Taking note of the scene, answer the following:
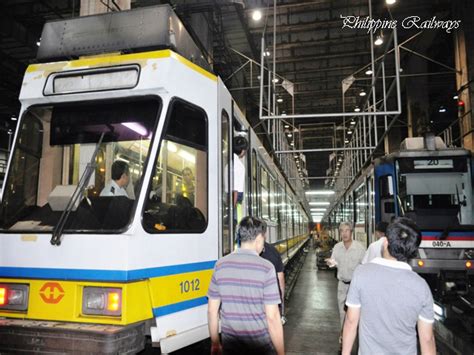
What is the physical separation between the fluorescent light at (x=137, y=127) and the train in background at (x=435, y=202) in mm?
5644

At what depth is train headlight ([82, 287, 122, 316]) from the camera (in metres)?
2.76

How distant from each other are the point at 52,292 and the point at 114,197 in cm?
84

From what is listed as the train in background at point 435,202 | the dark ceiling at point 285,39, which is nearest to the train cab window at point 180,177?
the train in background at point 435,202

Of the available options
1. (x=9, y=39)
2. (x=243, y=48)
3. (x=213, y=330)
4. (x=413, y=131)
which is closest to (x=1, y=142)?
(x=9, y=39)

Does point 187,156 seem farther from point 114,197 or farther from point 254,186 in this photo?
point 254,186

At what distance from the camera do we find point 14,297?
9.96 ft

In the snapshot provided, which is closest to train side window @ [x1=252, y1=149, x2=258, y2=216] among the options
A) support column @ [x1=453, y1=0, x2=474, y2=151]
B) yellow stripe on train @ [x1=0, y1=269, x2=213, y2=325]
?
yellow stripe on train @ [x1=0, y1=269, x2=213, y2=325]

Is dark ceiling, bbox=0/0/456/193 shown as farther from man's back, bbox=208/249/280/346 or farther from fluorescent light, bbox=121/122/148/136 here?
man's back, bbox=208/249/280/346

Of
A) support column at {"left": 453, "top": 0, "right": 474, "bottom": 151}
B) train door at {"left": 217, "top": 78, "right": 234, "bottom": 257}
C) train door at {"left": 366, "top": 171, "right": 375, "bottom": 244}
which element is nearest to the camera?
train door at {"left": 217, "top": 78, "right": 234, "bottom": 257}

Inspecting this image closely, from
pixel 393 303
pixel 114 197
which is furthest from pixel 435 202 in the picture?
pixel 114 197

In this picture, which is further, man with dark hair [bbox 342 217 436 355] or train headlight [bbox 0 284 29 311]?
train headlight [bbox 0 284 29 311]

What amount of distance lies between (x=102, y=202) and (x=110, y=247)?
1.56 feet

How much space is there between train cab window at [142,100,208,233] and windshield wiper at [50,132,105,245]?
1.64ft

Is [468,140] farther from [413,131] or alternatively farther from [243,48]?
[243,48]
